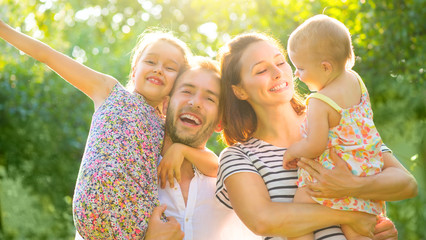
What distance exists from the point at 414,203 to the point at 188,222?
2.80m

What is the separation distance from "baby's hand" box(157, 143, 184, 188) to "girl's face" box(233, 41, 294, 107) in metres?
0.51

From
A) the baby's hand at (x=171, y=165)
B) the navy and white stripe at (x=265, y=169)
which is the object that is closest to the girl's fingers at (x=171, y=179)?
the baby's hand at (x=171, y=165)

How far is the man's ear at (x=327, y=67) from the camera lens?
7.86 feet

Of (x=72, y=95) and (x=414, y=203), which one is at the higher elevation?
(x=72, y=95)

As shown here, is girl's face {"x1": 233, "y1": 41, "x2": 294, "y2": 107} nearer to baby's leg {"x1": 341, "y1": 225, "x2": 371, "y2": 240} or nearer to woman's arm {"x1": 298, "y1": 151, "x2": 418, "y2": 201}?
woman's arm {"x1": 298, "y1": 151, "x2": 418, "y2": 201}

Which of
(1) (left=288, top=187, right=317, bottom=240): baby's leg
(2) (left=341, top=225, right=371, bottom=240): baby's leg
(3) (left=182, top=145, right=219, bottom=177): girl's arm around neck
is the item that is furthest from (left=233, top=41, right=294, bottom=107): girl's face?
(2) (left=341, top=225, right=371, bottom=240): baby's leg

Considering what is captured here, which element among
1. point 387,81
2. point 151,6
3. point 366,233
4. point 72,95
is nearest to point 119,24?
point 151,6

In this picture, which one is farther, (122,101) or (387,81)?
(387,81)

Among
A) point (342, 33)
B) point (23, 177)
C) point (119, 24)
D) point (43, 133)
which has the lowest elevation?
point (23, 177)

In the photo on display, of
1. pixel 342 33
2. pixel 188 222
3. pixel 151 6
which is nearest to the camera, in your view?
pixel 342 33

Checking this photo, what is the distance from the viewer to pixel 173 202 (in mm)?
2816

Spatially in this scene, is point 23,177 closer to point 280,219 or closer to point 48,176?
point 48,176

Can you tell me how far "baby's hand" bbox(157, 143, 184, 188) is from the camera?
109 inches

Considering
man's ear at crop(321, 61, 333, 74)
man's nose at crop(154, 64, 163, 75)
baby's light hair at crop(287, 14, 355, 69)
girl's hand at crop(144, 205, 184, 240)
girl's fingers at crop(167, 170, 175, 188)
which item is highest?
baby's light hair at crop(287, 14, 355, 69)
